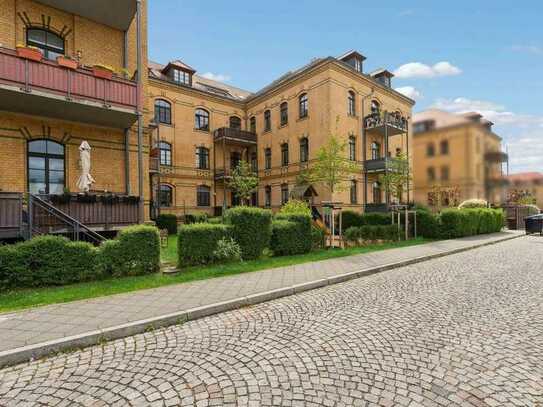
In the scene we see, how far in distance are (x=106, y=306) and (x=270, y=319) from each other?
2897mm

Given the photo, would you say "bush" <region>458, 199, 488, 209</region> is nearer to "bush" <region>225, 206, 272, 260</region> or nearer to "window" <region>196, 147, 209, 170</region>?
"bush" <region>225, 206, 272, 260</region>

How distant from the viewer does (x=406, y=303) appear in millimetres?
5500

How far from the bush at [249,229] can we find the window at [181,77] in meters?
21.6

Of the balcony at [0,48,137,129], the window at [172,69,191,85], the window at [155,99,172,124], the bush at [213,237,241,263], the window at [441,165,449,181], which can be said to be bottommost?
the bush at [213,237,241,263]

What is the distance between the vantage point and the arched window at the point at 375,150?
26125 mm

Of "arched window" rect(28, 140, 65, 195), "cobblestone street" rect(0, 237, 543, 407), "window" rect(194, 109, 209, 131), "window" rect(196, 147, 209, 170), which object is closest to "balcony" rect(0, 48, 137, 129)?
"arched window" rect(28, 140, 65, 195)

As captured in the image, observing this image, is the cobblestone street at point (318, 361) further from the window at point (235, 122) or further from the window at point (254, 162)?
the window at point (235, 122)

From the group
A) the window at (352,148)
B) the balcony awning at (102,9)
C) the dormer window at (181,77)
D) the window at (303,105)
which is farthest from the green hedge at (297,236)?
the dormer window at (181,77)

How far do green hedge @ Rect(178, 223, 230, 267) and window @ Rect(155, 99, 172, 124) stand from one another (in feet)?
63.8

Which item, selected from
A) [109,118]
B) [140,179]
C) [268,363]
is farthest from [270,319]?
[109,118]

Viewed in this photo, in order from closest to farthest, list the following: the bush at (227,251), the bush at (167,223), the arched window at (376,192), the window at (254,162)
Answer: the bush at (227,251)
the bush at (167,223)
the arched window at (376,192)
the window at (254,162)

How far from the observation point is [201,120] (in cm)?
2744

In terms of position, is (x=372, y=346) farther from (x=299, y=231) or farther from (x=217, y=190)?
(x=217, y=190)

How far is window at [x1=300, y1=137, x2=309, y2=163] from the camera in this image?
2459 cm
